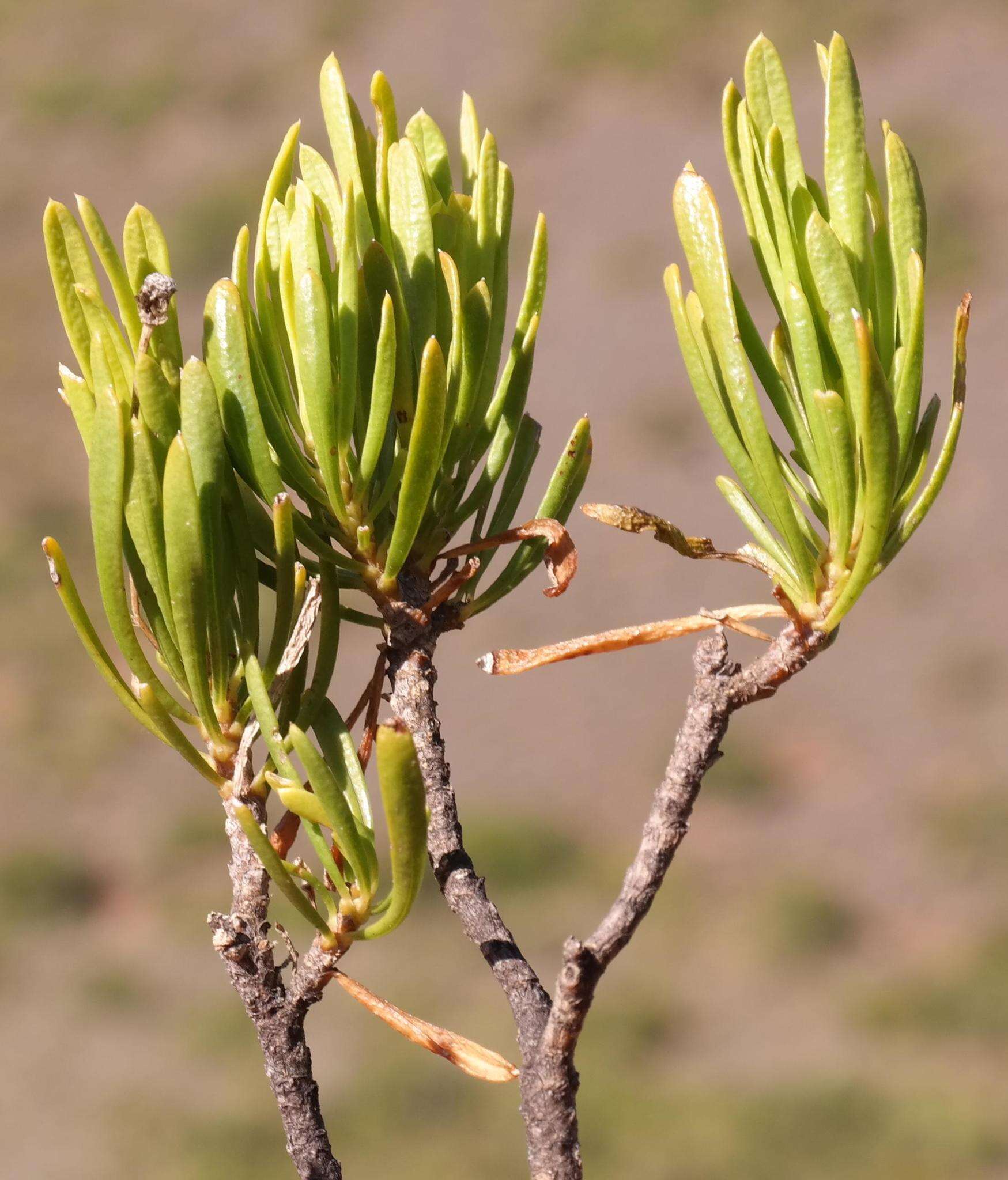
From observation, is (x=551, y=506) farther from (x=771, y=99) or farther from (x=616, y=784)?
(x=616, y=784)

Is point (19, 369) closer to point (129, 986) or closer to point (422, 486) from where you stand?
point (129, 986)

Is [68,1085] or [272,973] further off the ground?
[68,1085]

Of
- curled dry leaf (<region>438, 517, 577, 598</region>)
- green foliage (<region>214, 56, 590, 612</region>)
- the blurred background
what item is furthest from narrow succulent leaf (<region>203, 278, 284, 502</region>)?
the blurred background

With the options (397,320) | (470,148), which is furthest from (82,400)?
(470,148)

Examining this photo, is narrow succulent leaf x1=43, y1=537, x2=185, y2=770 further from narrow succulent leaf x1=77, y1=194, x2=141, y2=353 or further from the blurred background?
the blurred background

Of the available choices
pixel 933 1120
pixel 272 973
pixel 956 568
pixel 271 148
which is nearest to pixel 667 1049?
pixel 933 1120

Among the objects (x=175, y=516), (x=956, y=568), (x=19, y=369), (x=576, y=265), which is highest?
(x=19, y=369)
